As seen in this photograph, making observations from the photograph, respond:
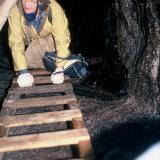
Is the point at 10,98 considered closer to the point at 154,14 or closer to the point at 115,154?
the point at 115,154

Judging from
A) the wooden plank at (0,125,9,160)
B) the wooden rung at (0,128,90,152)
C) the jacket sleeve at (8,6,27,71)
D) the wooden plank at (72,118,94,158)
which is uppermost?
the jacket sleeve at (8,6,27,71)

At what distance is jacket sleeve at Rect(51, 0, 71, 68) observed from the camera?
4547 millimetres

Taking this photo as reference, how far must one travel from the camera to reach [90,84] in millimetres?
4953

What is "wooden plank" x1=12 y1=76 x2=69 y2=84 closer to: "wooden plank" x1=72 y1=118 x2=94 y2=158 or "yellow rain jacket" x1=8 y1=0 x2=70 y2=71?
"yellow rain jacket" x1=8 y1=0 x2=70 y2=71

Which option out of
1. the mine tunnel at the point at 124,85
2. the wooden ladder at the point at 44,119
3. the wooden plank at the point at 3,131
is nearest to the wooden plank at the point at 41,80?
the wooden ladder at the point at 44,119

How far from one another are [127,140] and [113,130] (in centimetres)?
25

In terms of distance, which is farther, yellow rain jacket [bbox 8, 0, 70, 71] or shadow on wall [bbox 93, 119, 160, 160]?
yellow rain jacket [bbox 8, 0, 70, 71]

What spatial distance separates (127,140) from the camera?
3430 millimetres

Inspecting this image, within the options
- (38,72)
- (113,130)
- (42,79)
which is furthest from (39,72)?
(113,130)

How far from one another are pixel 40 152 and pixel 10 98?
3.42 ft

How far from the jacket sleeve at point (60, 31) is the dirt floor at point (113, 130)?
0.80 metres

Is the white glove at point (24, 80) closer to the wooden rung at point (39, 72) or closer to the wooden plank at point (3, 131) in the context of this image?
the wooden rung at point (39, 72)

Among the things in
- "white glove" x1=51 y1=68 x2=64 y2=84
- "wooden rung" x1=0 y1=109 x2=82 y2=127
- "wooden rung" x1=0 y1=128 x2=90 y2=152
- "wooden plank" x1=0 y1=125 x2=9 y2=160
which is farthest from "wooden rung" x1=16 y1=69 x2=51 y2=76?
"wooden rung" x1=0 y1=128 x2=90 y2=152

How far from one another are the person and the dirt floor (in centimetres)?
71
